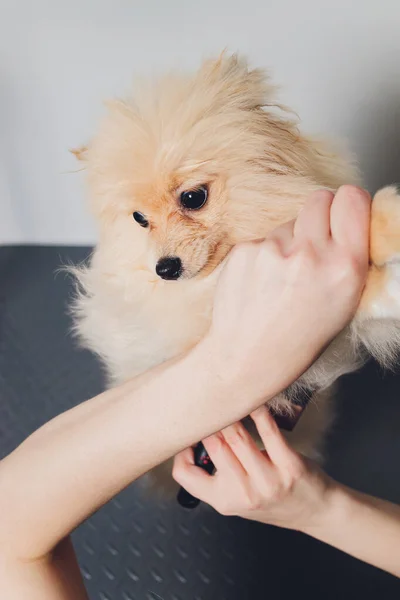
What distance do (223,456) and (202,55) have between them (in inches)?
30.2

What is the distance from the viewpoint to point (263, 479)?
698 mm

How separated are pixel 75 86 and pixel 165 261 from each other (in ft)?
2.46

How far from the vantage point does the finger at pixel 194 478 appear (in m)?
0.73

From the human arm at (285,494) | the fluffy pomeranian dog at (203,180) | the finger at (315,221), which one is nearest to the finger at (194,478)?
the human arm at (285,494)

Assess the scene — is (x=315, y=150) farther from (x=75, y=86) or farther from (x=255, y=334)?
(x=75, y=86)

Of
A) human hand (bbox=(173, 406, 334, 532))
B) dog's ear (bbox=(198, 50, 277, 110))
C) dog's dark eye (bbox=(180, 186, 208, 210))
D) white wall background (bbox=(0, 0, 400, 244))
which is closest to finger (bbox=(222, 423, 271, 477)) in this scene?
human hand (bbox=(173, 406, 334, 532))

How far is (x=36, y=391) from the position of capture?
129 cm

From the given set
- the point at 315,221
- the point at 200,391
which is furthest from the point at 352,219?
the point at 200,391

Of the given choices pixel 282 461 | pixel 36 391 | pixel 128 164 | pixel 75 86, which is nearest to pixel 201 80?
pixel 128 164

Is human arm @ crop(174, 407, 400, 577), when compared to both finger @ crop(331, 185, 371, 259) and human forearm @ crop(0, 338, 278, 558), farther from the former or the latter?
finger @ crop(331, 185, 371, 259)

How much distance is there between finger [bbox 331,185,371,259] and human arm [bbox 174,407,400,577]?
0.27 metres

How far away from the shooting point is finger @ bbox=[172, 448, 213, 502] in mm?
734

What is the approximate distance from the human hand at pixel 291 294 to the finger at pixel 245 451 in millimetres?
180

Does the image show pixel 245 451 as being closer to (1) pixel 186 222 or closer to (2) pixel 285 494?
(2) pixel 285 494
